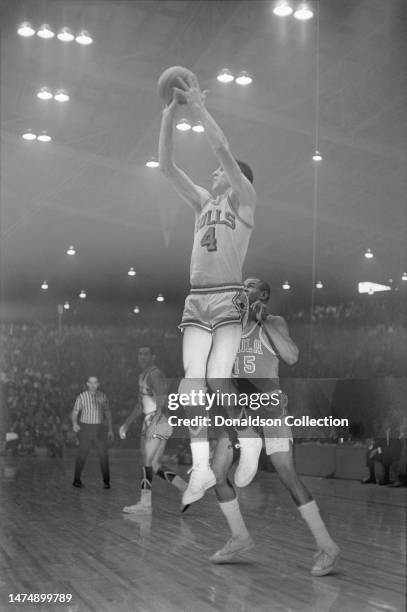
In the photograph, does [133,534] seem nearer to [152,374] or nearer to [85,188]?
[152,374]

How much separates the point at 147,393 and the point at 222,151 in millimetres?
1153

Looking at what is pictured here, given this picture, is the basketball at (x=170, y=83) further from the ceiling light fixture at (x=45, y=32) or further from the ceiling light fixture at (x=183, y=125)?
the ceiling light fixture at (x=45, y=32)

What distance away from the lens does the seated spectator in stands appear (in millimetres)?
4305

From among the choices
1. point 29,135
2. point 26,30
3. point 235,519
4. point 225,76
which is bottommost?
point 235,519

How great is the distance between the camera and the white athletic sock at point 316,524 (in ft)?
10.2

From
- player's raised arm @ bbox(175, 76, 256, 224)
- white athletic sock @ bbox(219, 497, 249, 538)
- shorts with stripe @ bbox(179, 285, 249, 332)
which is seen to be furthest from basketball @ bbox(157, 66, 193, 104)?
white athletic sock @ bbox(219, 497, 249, 538)

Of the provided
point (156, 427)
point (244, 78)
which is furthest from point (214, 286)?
point (244, 78)

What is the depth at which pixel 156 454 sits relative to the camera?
11.2 feet

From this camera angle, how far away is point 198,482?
2854 millimetres

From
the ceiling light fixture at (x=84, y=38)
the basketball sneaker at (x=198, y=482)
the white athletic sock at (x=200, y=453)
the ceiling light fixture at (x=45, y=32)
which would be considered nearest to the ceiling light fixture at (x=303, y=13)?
the ceiling light fixture at (x=84, y=38)

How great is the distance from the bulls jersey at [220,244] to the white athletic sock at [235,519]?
92 cm

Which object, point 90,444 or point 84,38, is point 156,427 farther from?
point 84,38

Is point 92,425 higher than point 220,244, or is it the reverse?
point 220,244

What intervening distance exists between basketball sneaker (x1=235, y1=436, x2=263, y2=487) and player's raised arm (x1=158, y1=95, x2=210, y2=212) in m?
0.93
